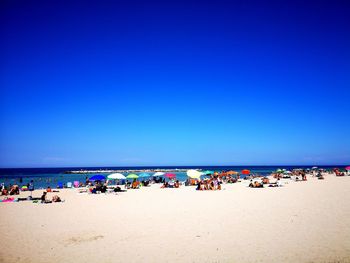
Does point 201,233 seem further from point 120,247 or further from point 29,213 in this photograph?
point 29,213

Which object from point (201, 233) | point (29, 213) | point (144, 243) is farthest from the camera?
point (29, 213)

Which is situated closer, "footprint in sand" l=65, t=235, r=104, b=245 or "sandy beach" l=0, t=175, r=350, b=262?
"sandy beach" l=0, t=175, r=350, b=262

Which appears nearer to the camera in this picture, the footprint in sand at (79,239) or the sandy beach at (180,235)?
the sandy beach at (180,235)

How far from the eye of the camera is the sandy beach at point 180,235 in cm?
743

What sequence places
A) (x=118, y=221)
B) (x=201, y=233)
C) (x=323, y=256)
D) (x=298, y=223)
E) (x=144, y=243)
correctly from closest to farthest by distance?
(x=323, y=256), (x=144, y=243), (x=201, y=233), (x=298, y=223), (x=118, y=221)

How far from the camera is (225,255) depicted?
742 centimetres

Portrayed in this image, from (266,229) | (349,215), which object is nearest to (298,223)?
(266,229)

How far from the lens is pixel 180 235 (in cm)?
934

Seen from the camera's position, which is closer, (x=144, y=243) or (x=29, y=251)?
(x=29, y=251)

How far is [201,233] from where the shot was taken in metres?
9.53

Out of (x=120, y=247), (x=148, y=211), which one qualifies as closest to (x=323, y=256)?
(x=120, y=247)

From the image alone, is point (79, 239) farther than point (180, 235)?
No

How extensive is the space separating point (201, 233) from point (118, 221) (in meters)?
4.19

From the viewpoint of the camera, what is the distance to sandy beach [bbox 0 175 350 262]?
7.43m
